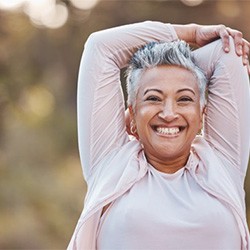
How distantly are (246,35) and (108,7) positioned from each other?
1674 millimetres

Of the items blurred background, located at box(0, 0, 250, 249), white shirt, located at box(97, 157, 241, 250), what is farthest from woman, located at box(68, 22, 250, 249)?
blurred background, located at box(0, 0, 250, 249)

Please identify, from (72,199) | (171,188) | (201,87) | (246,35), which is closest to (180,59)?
(201,87)

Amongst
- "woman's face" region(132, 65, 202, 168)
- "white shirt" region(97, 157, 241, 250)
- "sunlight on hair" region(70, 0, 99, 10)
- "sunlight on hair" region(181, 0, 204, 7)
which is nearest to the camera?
"white shirt" region(97, 157, 241, 250)

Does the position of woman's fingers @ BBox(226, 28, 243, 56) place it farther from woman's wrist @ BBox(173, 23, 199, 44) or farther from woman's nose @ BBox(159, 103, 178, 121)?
woman's nose @ BBox(159, 103, 178, 121)

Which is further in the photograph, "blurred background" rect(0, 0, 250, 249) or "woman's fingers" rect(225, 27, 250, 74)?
"blurred background" rect(0, 0, 250, 249)

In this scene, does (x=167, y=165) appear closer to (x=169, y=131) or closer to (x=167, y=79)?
(x=169, y=131)

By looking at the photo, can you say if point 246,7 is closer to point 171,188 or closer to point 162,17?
point 162,17

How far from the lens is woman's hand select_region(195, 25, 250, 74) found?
3715mm

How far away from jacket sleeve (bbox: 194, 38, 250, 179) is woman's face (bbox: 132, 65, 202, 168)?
0.31ft

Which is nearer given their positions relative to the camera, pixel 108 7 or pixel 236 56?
pixel 236 56

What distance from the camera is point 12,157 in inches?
482

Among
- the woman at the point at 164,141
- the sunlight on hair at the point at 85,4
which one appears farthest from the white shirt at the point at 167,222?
the sunlight on hair at the point at 85,4

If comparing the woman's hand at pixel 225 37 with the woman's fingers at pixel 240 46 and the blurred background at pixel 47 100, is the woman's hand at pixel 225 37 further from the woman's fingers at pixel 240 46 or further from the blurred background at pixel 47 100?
the blurred background at pixel 47 100

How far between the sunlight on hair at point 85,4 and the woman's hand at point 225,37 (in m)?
8.19
